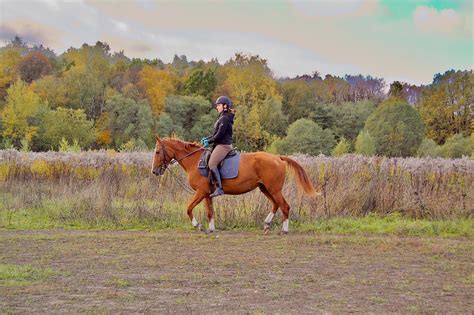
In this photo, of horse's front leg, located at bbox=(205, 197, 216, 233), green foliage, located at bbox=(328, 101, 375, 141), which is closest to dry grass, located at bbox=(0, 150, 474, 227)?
horse's front leg, located at bbox=(205, 197, 216, 233)

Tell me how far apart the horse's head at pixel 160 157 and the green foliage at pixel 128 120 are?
43.4 m

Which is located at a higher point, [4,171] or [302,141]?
[302,141]

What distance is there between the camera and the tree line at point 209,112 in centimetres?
5238

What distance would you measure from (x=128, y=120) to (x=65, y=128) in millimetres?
9108

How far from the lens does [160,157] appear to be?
12.9m

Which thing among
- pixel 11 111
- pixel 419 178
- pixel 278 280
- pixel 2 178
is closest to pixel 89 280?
pixel 278 280

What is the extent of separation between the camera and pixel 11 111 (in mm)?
51500

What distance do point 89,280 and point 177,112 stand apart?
5400 cm

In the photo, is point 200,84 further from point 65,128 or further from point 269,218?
point 269,218

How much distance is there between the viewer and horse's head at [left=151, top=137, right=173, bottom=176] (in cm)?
1286

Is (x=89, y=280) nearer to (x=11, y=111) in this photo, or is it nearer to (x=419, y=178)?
(x=419, y=178)

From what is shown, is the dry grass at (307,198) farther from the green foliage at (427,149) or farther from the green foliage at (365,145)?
the green foliage at (427,149)

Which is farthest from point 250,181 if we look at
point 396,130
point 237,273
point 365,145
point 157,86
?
point 157,86

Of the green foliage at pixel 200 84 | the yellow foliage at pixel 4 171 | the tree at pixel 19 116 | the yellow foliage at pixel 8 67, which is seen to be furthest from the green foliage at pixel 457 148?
the yellow foliage at pixel 8 67
